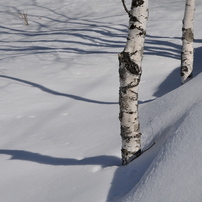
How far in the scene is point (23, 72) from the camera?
10266mm

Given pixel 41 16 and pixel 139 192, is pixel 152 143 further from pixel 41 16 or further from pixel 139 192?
pixel 41 16

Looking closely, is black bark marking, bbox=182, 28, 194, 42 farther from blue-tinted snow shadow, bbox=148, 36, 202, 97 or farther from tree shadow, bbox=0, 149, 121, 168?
tree shadow, bbox=0, 149, 121, 168

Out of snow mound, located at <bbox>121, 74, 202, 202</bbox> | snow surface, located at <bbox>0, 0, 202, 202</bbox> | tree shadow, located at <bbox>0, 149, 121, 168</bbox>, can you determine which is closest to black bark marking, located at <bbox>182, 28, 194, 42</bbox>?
snow surface, located at <bbox>0, 0, 202, 202</bbox>

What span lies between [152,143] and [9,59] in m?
→ 6.86

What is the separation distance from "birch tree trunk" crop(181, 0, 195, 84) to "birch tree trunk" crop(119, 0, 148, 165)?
3.20 metres

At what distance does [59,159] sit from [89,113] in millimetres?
2074

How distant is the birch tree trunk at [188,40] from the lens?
782 cm

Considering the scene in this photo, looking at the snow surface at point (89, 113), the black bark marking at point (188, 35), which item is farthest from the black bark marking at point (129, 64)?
the black bark marking at point (188, 35)

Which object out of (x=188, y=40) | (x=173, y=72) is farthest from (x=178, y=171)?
(x=173, y=72)

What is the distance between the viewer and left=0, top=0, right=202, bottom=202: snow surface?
405cm

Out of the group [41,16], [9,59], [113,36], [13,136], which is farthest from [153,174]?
[41,16]

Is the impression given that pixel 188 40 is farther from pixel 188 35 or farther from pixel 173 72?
pixel 173 72

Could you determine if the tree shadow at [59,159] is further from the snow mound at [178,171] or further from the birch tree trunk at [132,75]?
the snow mound at [178,171]

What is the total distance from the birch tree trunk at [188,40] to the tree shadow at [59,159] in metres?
3.03
